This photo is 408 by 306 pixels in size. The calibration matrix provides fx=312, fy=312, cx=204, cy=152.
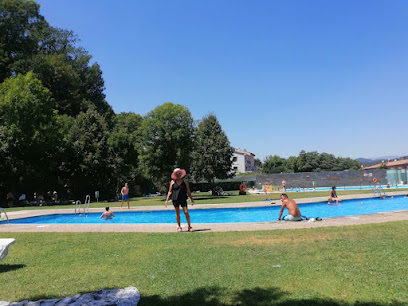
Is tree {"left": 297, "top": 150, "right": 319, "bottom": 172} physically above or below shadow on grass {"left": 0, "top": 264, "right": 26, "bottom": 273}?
above

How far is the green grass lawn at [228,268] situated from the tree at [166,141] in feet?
73.8

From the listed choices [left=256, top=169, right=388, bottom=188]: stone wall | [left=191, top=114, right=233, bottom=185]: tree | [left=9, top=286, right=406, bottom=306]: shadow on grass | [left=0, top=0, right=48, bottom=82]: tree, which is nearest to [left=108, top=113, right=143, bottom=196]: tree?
[left=191, top=114, right=233, bottom=185]: tree

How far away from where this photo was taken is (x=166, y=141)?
31.4m

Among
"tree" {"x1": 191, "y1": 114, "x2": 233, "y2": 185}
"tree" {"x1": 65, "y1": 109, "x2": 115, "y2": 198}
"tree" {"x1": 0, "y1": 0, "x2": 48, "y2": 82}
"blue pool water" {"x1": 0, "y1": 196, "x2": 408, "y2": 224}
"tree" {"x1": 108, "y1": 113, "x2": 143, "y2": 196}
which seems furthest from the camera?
"tree" {"x1": 0, "y1": 0, "x2": 48, "y2": 82}

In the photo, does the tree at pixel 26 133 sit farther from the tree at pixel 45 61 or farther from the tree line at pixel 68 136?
the tree at pixel 45 61

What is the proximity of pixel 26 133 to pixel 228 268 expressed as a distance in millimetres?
31937

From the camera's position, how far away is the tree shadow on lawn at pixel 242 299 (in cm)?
373

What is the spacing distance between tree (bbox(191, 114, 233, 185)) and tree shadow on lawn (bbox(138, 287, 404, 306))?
2996cm

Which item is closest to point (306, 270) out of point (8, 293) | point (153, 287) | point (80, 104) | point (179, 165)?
point (153, 287)

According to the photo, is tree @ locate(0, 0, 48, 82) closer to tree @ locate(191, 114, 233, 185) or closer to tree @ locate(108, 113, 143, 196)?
tree @ locate(108, 113, 143, 196)

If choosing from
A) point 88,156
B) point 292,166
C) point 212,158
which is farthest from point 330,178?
point 292,166

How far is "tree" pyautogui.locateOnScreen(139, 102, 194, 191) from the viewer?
31.1 metres

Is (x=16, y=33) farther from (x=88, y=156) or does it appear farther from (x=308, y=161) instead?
(x=308, y=161)

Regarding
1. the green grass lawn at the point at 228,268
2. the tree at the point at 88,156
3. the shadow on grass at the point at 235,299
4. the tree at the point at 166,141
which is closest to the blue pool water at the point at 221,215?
the green grass lawn at the point at 228,268
